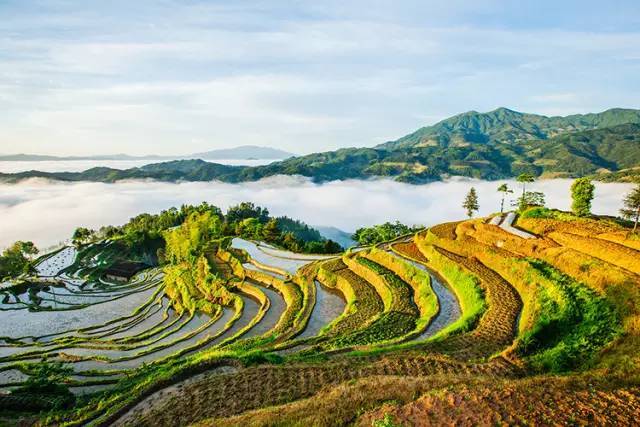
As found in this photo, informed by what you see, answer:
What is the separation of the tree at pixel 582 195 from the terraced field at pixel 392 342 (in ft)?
43.7

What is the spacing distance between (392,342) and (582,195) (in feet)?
146

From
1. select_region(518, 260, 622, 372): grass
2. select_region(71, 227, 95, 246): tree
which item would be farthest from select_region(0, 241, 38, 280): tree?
select_region(518, 260, 622, 372): grass

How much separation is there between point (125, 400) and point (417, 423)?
13440 millimetres

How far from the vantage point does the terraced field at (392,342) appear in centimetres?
1273

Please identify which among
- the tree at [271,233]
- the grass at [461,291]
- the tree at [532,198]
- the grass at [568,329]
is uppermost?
Result: the tree at [532,198]

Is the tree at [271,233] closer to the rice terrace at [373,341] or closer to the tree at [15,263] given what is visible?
the rice terrace at [373,341]

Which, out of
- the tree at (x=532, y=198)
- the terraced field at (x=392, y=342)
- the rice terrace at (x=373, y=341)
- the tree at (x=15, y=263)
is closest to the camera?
the terraced field at (x=392, y=342)

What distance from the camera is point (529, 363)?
17062 mm

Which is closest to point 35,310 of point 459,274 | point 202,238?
point 202,238

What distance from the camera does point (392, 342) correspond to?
22.1 metres

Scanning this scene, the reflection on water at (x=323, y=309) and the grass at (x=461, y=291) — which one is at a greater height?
the grass at (x=461, y=291)

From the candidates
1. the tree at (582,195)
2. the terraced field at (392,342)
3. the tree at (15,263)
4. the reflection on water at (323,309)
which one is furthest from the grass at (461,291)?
the tree at (15,263)

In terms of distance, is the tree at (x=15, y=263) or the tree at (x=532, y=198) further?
the tree at (x=15, y=263)

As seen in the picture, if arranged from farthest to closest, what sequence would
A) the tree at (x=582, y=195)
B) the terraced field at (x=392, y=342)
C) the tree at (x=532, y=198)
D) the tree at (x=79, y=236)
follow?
1. the tree at (x=79, y=236)
2. the tree at (x=532, y=198)
3. the tree at (x=582, y=195)
4. the terraced field at (x=392, y=342)
